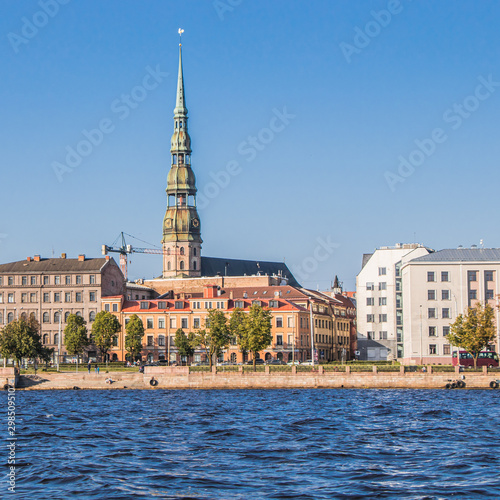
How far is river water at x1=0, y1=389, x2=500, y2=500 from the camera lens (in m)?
35.6

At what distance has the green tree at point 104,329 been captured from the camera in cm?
13425

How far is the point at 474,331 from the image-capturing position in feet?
333

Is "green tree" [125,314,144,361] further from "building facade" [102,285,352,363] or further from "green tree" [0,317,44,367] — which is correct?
"green tree" [0,317,44,367]

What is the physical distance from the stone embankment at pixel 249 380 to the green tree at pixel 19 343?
1703cm

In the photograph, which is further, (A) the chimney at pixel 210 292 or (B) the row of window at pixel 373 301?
(A) the chimney at pixel 210 292

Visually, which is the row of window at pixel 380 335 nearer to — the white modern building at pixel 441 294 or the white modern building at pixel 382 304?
the white modern building at pixel 382 304

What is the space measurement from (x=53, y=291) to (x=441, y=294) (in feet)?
216

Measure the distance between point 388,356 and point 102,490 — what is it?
103 m

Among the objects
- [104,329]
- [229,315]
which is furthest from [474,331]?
[104,329]

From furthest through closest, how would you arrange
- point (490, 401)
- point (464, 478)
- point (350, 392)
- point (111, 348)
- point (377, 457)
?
point (111, 348) < point (350, 392) < point (490, 401) < point (377, 457) < point (464, 478)

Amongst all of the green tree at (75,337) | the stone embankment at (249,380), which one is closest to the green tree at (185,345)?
the green tree at (75,337)

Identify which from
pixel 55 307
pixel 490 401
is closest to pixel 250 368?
pixel 490 401

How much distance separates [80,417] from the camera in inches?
2507

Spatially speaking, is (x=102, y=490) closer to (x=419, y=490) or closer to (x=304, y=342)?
(x=419, y=490)
